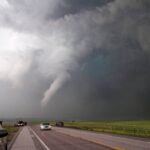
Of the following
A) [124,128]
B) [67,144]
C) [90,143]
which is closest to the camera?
[67,144]

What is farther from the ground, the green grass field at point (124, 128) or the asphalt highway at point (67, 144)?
the green grass field at point (124, 128)

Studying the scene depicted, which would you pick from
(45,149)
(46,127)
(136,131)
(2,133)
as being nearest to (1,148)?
(2,133)

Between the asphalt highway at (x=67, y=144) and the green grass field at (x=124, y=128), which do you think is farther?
the green grass field at (x=124, y=128)

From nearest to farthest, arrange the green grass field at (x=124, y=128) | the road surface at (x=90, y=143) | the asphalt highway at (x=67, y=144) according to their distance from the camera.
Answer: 1. the road surface at (x=90, y=143)
2. the asphalt highway at (x=67, y=144)
3. the green grass field at (x=124, y=128)

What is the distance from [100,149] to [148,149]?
9.22 feet

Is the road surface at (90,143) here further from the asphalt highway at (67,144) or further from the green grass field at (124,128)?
the green grass field at (124,128)

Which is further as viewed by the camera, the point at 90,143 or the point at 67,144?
the point at 90,143

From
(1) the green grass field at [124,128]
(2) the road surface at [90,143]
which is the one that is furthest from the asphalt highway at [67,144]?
(1) the green grass field at [124,128]

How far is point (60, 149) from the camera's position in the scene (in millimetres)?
26328

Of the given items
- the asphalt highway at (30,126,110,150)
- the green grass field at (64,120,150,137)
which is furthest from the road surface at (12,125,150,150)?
the green grass field at (64,120,150,137)

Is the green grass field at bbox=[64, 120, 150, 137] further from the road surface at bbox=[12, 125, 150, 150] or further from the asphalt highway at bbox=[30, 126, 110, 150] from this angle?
the asphalt highway at bbox=[30, 126, 110, 150]

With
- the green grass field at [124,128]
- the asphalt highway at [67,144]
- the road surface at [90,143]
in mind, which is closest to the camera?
the road surface at [90,143]

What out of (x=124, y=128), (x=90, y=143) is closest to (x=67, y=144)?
(x=90, y=143)

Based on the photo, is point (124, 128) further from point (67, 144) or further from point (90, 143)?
point (67, 144)
